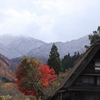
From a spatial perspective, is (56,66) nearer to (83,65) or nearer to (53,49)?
(53,49)

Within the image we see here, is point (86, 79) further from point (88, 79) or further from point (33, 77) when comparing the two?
point (33, 77)

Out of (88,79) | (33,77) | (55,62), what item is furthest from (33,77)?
(88,79)

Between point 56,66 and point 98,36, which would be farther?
point 56,66

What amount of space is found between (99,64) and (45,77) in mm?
29442

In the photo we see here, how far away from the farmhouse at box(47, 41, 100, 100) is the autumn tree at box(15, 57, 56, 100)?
26.4 meters

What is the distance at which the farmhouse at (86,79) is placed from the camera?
730 inches

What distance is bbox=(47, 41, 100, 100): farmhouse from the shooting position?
18531 millimetres

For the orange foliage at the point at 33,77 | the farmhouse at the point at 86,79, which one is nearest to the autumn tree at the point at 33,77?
the orange foliage at the point at 33,77

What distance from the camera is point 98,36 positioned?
47.1 meters

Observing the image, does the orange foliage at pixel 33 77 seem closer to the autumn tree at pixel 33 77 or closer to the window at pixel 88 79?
the autumn tree at pixel 33 77

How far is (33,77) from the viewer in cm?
4709

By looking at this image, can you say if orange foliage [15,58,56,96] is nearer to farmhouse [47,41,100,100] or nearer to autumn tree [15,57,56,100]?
autumn tree [15,57,56,100]

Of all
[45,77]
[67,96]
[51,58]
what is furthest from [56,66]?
[67,96]

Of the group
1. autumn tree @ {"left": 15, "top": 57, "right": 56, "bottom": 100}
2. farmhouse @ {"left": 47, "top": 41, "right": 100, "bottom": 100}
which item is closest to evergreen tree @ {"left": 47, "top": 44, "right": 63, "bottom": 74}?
autumn tree @ {"left": 15, "top": 57, "right": 56, "bottom": 100}
